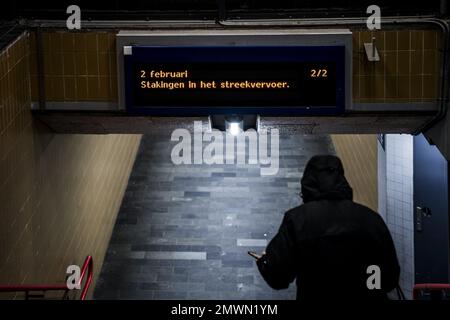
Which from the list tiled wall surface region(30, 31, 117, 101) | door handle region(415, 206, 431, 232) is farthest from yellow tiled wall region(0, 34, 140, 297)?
door handle region(415, 206, 431, 232)

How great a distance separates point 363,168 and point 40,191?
16.4 feet

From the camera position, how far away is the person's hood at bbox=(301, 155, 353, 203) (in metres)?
4.08

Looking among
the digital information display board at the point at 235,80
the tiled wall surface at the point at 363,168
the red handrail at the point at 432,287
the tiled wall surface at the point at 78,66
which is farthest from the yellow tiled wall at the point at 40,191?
the tiled wall surface at the point at 363,168

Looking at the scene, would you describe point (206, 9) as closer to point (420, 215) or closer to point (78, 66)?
point (78, 66)

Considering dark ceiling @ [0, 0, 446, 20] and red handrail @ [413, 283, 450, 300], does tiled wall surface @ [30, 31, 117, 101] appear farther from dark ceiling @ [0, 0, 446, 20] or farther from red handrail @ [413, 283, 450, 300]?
red handrail @ [413, 283, 450, 300]

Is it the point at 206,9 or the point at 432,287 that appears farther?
the point at 206,9

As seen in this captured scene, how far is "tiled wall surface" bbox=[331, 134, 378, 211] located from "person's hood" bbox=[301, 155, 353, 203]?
20.4ft

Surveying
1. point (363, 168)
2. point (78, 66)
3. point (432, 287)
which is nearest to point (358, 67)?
point (432, 287)

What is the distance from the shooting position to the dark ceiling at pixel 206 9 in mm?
6699

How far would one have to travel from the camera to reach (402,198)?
29.2ft

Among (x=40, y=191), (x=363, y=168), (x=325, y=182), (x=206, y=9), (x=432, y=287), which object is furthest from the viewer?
(x=363, y=168)
